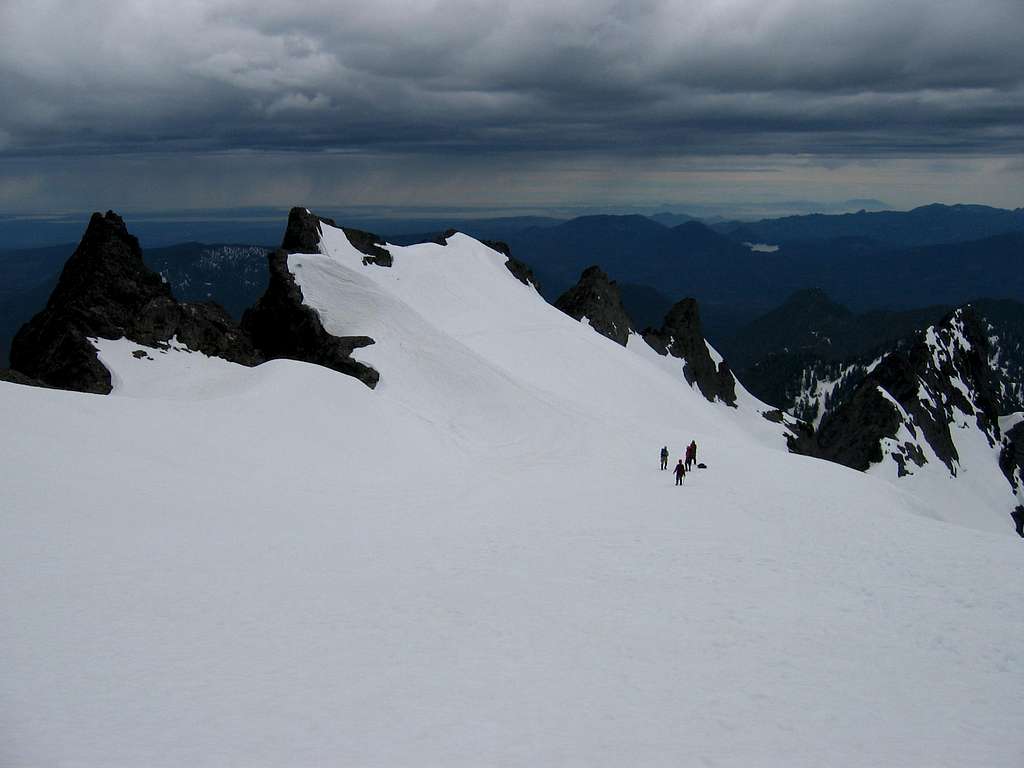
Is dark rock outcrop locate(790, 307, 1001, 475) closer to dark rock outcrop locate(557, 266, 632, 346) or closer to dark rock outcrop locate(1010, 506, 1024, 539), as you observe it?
dark rock outcrop locate(1010, 506, 1024, 539)

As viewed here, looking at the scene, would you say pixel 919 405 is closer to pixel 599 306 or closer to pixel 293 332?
pixel 599 306

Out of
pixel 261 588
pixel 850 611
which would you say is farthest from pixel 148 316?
pixel 850 611

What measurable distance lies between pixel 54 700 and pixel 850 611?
56.6 feet

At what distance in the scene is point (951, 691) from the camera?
43.9 ft

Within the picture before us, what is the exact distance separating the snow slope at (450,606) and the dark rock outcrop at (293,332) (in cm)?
1188

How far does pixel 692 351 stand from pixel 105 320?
84.2 m

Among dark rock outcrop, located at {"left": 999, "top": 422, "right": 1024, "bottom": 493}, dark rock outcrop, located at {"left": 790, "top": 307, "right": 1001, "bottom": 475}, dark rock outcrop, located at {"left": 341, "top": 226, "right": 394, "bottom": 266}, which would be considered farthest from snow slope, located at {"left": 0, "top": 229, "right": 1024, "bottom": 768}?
dark rock outcrop, located at {"left": 999, "top": 422, "right": 1024, "bottom": 493}

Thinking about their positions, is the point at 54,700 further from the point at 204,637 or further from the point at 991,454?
the point at 991,454

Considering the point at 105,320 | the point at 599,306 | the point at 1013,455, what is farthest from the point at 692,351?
the point at 105,320

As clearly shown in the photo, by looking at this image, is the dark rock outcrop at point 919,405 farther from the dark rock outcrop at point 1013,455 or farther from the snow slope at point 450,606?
the snow slope at point 450,606

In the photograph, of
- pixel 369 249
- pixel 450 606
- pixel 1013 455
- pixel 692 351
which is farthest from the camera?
pixel 1013 455

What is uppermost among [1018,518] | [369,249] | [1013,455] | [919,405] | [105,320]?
[369,249]

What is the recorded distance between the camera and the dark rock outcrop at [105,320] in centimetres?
4356

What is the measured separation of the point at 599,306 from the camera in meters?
102
